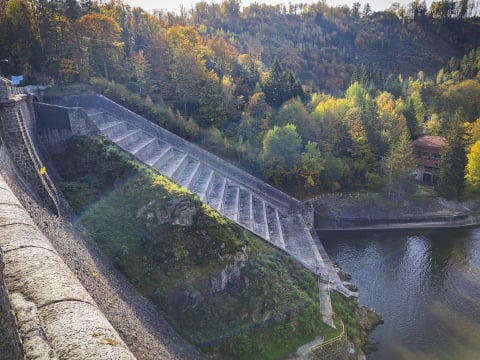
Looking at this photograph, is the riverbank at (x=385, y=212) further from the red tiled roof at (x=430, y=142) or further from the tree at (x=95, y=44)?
the tree at (x=95, y=44)

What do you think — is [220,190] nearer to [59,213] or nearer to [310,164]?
[310,164]

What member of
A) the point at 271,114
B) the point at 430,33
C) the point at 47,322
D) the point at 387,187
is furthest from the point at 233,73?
the point at 430,33

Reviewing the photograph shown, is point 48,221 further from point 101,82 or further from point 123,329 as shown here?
point 101,82

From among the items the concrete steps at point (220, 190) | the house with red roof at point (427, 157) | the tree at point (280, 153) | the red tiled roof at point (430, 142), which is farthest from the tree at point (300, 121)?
the red tiled roof at point (430, 142)

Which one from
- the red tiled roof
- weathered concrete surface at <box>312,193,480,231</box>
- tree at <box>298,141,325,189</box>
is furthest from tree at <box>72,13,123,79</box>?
the red tiled roof

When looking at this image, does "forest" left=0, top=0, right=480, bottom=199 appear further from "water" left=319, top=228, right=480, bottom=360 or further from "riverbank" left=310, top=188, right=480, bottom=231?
"water" left=319, top=228, right=480, bottom=360

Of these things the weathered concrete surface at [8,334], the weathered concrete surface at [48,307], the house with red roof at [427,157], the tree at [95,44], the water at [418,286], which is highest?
the tree at [95,44]

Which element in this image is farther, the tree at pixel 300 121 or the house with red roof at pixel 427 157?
the house with red roof at pixel 427 157

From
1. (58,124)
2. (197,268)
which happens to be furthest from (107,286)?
(58,124)
